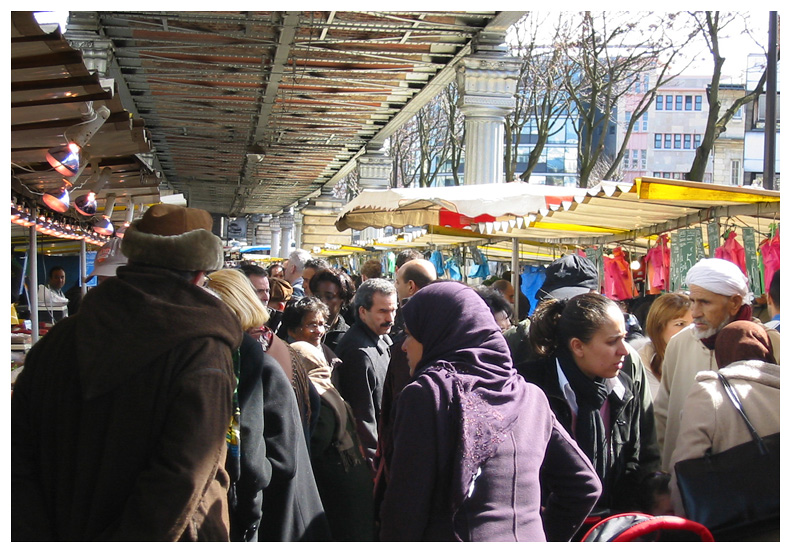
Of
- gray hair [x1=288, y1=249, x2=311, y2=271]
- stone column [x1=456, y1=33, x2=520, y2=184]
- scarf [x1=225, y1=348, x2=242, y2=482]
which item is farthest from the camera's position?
stone column [x1=456, y1=33, x2=520, y2=184]

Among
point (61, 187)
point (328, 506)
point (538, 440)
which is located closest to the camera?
point (538, 440)

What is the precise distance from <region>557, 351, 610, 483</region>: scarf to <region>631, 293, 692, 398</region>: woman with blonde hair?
5.37 feet

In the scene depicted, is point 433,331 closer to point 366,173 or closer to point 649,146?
point 366,173

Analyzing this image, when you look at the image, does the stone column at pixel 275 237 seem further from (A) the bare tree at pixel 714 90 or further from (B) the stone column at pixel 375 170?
(A) the bare tree at pixel 714 90

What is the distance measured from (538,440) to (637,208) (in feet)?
12.7

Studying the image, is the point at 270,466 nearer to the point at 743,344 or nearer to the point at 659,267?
the point at 743,344

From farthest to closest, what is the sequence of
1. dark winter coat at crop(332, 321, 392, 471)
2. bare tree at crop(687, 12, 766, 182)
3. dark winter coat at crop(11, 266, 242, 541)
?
1. bare tree at crop(687, 12, 766, 182)
2. dark winter coat at crop(332, 321, 392, 471)
3. dark winter coat at crop(11, 266, 242, 541)

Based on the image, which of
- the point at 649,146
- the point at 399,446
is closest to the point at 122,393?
the point at 399,446

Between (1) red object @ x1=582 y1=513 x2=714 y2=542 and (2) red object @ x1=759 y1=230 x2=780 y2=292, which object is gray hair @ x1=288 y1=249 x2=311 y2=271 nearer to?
(2) red object @ x1=759 y1=230 x2=780 y2=292

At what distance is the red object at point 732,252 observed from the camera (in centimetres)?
563

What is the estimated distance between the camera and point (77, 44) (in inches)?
372

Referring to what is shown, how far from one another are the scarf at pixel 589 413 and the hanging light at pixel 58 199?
5.78 m

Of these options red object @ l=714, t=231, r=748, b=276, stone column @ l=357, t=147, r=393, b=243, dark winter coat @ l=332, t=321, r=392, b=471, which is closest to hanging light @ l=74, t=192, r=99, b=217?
dark winter coat @ l=332, t=321, r=392, b=471

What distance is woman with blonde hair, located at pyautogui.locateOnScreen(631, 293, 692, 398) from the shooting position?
4.98 metres
